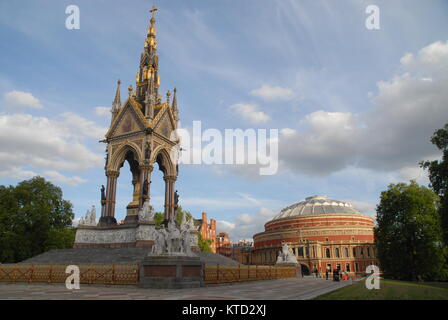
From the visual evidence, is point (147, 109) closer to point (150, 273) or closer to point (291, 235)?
point (150, 273)

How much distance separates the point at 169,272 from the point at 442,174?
1840 cm

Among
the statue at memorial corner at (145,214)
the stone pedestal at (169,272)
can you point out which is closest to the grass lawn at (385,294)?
the stone pedestal at (169,272)

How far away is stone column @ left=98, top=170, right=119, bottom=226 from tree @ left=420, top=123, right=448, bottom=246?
25015 millimetres

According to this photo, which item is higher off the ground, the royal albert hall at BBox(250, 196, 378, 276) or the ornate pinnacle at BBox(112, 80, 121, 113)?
the ornate pinnacle at BBox(112, 80, 121, 113)

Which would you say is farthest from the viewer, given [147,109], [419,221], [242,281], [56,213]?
[56,213]

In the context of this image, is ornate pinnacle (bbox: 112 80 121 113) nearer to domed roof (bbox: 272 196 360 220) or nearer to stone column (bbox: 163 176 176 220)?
stone column (bbox: 163 176 176 220)

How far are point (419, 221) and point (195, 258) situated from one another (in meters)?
29.0

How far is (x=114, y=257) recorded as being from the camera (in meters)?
22.0

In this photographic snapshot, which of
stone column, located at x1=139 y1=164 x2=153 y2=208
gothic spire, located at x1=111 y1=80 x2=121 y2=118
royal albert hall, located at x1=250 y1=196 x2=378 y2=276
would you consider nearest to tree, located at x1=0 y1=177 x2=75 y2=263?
gothic spire, located at x1=111 y1=80 x2=121 y2=118

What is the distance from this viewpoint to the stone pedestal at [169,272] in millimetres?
14141

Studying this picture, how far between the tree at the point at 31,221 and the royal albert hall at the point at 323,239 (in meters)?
48.2

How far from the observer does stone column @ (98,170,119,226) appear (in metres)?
29.1
